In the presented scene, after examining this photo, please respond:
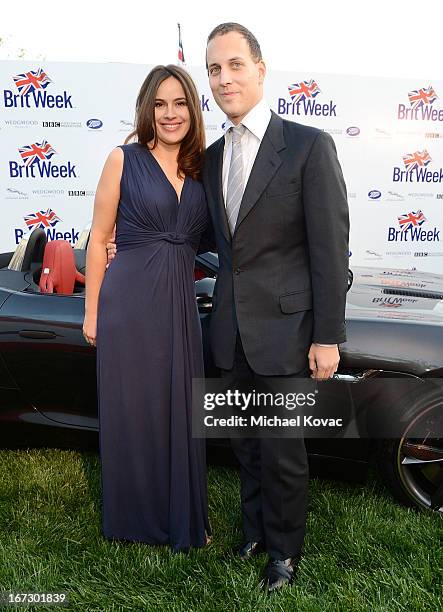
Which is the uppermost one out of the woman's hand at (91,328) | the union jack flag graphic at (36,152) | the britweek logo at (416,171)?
the union jack flag graphic at (36,152)

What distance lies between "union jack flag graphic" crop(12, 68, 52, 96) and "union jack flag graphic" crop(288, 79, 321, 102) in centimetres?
280

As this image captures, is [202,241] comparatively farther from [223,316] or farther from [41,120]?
[41,120]

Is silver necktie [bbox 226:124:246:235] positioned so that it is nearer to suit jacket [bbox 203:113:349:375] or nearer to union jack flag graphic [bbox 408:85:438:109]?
suit jacket [bbox 203:113:349:375]

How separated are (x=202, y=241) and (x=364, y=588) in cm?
135

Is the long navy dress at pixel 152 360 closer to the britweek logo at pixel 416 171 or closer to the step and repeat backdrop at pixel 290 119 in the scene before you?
the step and repeat backdrop at pixel 290 119

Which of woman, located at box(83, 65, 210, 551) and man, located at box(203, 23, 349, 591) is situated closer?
man, located at box(203, 23, 349, 591)

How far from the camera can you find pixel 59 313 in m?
2.57

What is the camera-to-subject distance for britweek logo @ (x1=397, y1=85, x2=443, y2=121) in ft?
22.9

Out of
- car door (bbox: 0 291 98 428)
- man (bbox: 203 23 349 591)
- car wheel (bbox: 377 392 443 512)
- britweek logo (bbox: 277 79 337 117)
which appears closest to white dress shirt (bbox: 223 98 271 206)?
man (bbox: 203 23 349 591)

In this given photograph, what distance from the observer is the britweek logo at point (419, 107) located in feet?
22.9

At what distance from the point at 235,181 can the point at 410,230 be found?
5936mm

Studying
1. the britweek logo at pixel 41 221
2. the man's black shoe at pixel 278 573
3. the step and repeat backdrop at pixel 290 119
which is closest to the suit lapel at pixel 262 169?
the man's black shoe at pixel 278 573

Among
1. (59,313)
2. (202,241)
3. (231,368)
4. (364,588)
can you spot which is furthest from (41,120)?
(364,588)

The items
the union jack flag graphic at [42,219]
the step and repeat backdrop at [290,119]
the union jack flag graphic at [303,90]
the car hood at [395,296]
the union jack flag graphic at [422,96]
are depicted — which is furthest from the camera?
the union jack flag graphic at [422,96]
